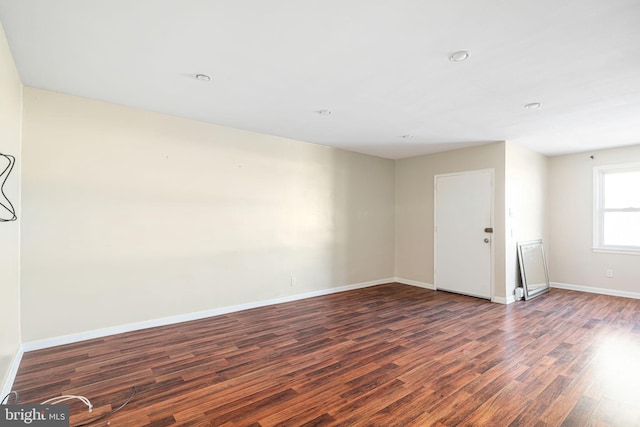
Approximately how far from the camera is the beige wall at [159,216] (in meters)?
3.05

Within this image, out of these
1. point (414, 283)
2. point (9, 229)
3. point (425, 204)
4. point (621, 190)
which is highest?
point (621, 190)

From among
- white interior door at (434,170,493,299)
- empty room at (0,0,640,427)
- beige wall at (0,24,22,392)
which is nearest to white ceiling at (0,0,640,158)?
empty room at (0,0,640,427)

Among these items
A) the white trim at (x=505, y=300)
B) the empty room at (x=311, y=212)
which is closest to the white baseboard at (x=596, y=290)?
the empty room at (x=311, y=212)

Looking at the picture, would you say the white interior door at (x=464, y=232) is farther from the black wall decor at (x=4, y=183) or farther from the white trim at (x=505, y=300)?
the black wall decor at (x=4, y=183)

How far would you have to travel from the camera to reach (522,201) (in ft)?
17.1

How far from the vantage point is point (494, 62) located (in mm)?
2391

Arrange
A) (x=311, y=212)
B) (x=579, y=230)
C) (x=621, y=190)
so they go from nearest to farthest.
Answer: (x=311, y=212) → (x=621, y=190) → (x=579, y=230)

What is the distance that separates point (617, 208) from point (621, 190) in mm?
296

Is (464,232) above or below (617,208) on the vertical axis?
below

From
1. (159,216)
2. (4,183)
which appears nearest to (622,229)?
(159,216)

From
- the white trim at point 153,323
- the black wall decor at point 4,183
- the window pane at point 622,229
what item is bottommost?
the white trim at point 153,323

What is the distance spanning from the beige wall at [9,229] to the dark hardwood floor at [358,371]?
1.12 ft

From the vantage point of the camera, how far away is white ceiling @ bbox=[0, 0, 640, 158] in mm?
1842

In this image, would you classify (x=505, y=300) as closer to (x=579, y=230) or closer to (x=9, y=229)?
(x=579, y=230)
